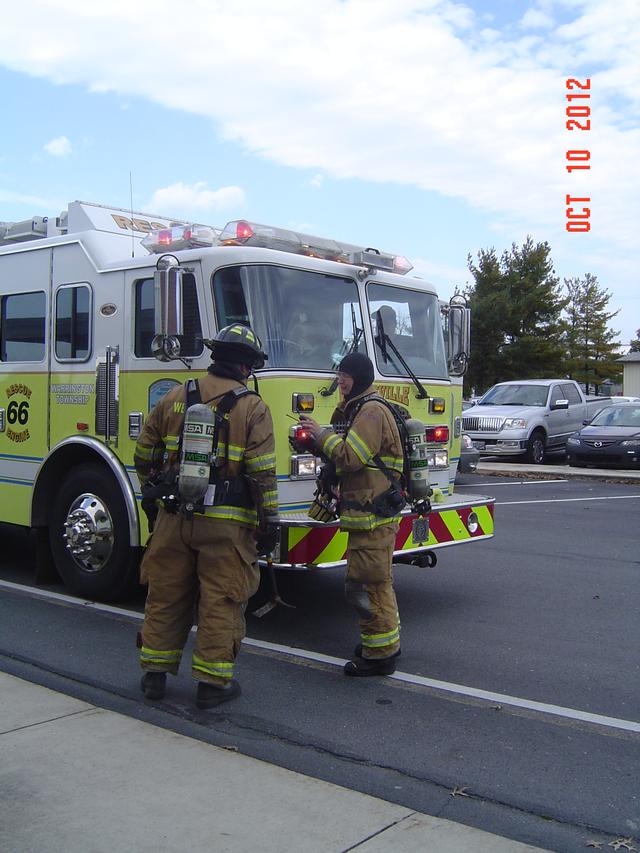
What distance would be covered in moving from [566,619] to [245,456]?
3142mm

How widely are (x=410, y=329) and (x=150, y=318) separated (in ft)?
6.55

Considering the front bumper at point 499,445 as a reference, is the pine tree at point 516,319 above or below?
above

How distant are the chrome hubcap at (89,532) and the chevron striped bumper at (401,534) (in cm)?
158

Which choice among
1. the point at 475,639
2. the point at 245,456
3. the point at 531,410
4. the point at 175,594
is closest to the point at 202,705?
the point at 175,594

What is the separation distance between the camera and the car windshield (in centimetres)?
1917

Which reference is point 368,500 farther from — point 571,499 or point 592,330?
point 592,330

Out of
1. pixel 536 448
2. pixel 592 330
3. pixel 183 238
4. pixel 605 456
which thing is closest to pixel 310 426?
pixel 183 238

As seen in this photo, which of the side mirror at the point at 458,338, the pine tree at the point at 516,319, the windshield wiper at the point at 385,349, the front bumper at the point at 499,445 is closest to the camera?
the windshield wiper at the point at 385,349

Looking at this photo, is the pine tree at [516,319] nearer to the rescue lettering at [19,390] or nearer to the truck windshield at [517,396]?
the truck windshield at [517,396]

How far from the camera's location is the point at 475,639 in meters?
6.31

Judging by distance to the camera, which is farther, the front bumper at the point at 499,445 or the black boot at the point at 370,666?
the front bumper at the point at 499,445

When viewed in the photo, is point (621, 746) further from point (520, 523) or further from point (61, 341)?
point (520, 523)

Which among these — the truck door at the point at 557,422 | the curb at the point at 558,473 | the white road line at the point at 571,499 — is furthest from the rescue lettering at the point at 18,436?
the truck door at the point at 557,422

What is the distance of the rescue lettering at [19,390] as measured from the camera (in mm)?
7606
